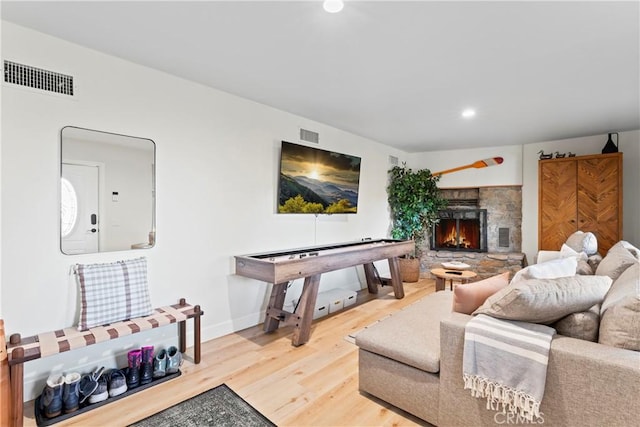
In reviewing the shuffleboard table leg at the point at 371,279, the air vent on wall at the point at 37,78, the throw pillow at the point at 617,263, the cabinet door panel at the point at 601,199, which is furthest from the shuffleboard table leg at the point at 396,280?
the air vent on wall at the point at 37,78

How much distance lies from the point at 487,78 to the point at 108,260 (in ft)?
10.9

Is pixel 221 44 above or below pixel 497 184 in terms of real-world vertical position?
above

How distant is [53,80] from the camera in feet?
7.02

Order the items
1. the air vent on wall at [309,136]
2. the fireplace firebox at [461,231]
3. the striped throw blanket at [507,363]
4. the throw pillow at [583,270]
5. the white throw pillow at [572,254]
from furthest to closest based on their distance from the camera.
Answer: the fireplace firebox at [461,231], the air vent on wall at [309,136], the white throw pillow at [572,254], the throw pillow at [583,270], the striped throw blanket at [507,363]

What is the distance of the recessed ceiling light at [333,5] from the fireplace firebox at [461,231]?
187 inches

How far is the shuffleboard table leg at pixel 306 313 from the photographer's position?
2.89 meters

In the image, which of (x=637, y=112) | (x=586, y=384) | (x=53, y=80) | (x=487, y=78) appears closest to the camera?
(x=586, y=384)

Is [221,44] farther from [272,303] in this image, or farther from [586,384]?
[586,384]

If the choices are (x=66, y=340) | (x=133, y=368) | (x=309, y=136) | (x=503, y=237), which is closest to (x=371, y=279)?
(x=309, y=136)

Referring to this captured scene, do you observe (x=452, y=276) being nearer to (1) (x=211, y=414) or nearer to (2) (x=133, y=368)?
(1) (x=211, y=414)

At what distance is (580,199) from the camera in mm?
4383

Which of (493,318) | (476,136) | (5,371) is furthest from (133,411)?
(476,136)

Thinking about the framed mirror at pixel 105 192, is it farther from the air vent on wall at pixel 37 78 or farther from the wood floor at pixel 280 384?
the wood floor at pixel 280 384

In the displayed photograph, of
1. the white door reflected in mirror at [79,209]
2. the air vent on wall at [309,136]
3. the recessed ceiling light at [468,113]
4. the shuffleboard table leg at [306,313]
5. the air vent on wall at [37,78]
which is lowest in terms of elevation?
the shuffleboard table leg at [306,313]
